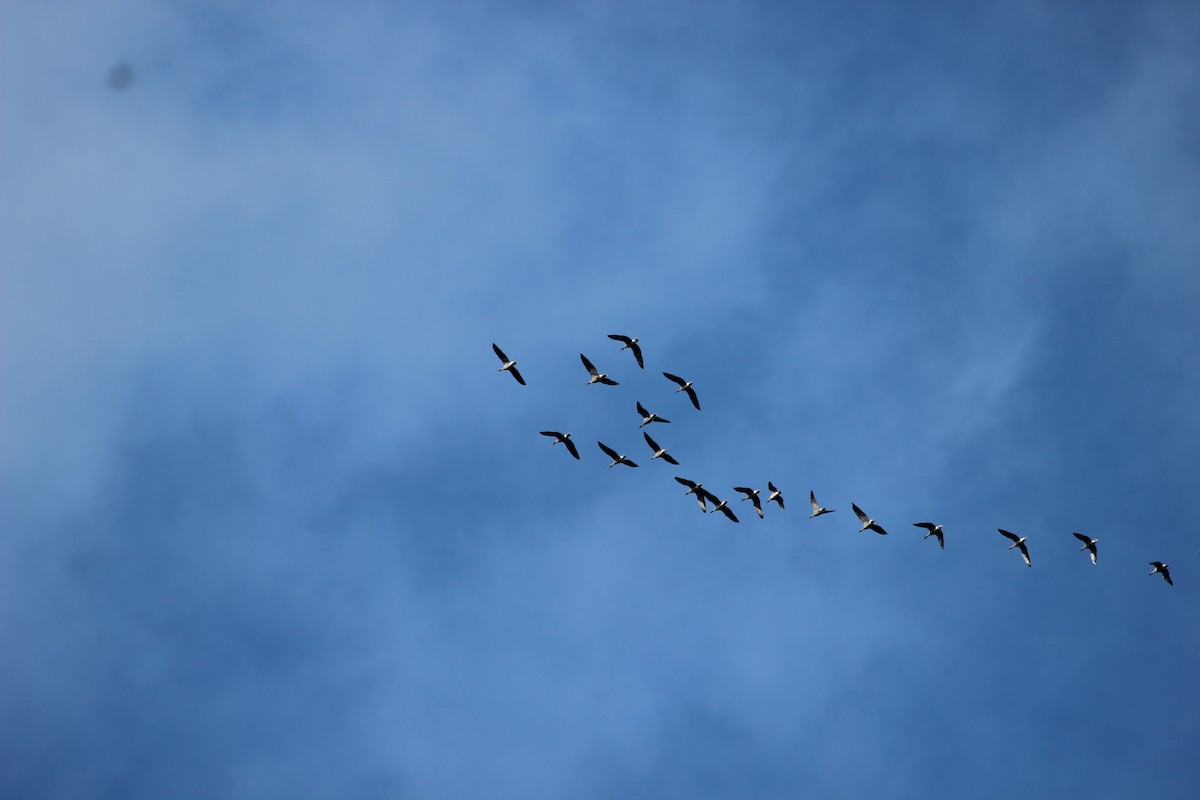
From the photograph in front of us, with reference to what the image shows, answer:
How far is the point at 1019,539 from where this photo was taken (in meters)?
124

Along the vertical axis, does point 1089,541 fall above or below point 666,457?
below

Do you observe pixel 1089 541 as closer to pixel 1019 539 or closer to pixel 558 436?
pixel 1019 539

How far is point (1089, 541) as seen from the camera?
123 m

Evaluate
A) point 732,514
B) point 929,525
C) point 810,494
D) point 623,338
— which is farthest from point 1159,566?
point 623,338

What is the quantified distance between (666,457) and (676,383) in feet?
25.9

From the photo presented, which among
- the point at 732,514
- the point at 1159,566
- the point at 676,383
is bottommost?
the point at 1159,566

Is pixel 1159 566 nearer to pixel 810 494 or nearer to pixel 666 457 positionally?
pixel 810 494

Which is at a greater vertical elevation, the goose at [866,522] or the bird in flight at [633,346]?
the bird in flight at [633,346]

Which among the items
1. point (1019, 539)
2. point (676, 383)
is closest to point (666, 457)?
point (676, 383)

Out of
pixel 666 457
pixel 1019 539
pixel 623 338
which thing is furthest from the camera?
pixel 1019 539

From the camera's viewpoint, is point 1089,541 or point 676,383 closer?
point 676,383

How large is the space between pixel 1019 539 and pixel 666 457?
3899cm

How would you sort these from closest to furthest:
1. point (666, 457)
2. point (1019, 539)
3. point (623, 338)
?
point (623, 338)
point (666, 457)
point (1019, 539)

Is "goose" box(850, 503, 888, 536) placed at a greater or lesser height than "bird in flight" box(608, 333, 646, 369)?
lesser
